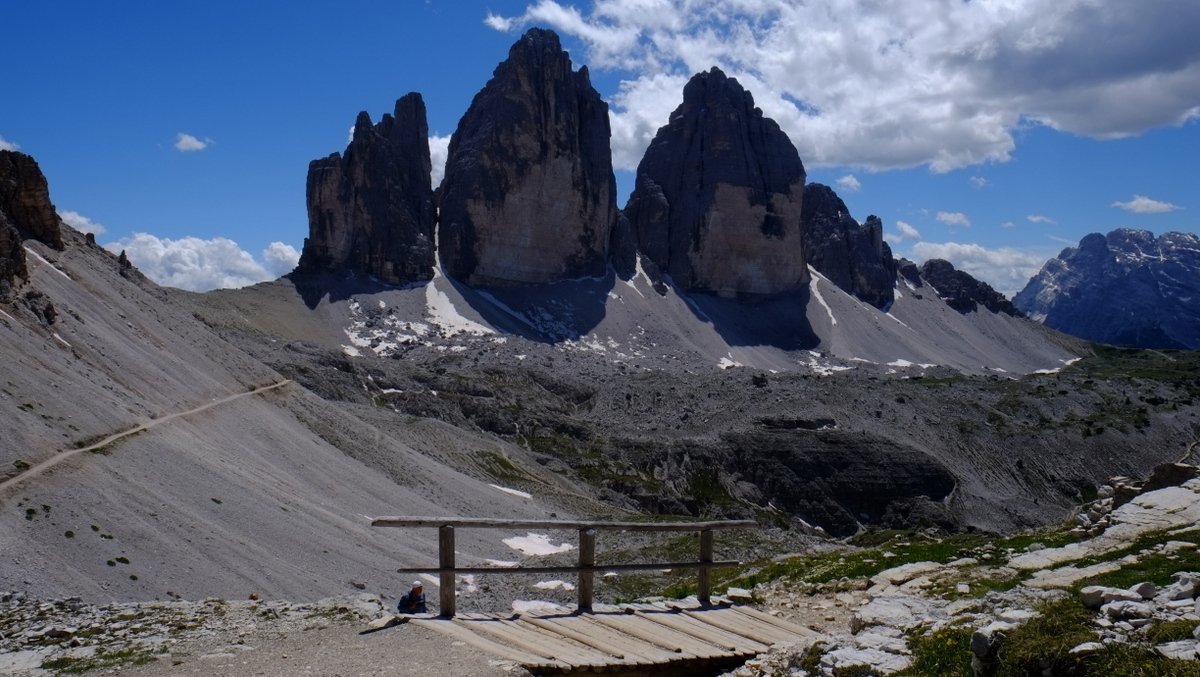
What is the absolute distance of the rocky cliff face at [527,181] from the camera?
167 metres

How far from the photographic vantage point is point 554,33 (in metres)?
179

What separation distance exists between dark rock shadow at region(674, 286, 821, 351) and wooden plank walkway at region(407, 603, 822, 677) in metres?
159

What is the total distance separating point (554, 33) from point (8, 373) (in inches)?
6062

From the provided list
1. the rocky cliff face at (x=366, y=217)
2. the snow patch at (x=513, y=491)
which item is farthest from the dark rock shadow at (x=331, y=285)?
the snow patch at (x=513, y=491)

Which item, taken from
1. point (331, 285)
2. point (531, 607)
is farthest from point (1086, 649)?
point (331, 285)

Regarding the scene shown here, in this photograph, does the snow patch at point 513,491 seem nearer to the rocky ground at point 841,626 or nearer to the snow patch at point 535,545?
the snow patch at point 535,545

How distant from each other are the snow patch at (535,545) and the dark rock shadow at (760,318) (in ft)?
413

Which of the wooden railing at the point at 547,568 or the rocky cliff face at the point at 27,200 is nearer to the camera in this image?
the wooden railing at the point at 547,568

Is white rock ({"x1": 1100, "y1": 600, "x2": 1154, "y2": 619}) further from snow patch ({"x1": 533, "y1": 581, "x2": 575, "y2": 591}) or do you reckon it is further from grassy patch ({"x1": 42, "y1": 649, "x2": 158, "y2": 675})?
snow patch ({"x1": 533, "y1": 581, "x2": 575, "y2": 591})

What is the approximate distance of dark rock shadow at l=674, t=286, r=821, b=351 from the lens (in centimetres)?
17962

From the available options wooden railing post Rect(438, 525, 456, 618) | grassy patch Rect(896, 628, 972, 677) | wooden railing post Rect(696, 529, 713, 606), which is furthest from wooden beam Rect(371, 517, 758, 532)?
grassy patch Rect(896, 628, 972, 677)

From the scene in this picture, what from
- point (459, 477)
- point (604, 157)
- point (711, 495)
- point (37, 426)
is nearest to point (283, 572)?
point (37, 426)

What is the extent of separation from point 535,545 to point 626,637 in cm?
3566

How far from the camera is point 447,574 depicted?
1407 cm
